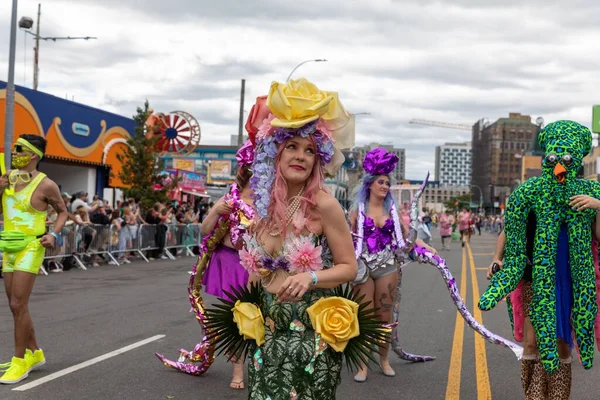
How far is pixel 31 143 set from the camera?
21.4 ft

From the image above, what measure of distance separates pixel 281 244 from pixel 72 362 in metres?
4.28

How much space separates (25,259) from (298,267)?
360 centimetres

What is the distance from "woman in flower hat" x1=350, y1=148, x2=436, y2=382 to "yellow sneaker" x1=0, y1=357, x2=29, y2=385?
278 centimetres

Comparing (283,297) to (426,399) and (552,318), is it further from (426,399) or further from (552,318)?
(426,399)

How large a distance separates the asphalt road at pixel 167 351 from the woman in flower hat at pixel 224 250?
0.30 m

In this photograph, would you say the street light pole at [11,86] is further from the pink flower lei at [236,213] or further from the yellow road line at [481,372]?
the pink flower lei at [236,213]

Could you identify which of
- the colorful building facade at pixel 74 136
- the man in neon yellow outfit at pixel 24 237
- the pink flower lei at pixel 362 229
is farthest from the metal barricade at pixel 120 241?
the pink flower lei at pixel 362 229

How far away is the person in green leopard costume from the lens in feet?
15.7

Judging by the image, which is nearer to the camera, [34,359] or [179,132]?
[34,359]

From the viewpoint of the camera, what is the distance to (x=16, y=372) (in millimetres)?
6270

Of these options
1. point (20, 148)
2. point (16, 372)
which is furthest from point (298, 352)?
point (20, 148)

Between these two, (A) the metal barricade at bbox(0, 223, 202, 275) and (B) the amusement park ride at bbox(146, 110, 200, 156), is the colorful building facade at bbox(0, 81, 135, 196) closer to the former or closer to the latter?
(B) the amusement park ride at bbox(146, 110, 200, 156)

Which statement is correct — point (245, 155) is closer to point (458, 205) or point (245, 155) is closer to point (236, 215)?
point (236, 215)

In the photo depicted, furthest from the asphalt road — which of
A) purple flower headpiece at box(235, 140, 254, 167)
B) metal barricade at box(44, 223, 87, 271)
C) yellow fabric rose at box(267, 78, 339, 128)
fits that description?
yellow fabric rose at box(267, 78, 339, 128)
